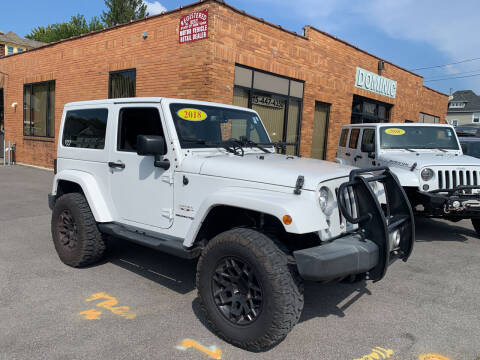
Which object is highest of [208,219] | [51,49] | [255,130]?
[51,49]

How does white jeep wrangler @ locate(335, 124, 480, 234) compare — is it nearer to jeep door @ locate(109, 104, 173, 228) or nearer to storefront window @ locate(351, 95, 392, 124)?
jeep door @ locate(109, 104, 173, 228)

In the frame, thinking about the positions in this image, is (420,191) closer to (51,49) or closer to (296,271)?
(296,271)

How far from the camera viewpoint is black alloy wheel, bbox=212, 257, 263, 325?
282 centimetres

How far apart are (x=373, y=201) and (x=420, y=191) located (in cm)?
317

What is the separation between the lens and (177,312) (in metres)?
3.41

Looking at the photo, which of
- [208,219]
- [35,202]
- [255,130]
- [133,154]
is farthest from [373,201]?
[35,202]

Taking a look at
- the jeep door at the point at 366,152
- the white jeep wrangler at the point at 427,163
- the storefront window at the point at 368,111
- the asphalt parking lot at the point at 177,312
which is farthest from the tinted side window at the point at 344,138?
the storefront window at the point at 368,111

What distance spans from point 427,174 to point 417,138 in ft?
5.51

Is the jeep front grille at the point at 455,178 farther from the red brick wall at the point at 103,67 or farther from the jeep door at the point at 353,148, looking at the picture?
the red brick wall at the point at 103,67

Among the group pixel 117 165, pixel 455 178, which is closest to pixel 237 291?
pixel 117 165

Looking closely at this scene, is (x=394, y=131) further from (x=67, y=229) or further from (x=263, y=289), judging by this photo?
(x=67, y=229)

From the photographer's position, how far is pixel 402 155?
21.9ft

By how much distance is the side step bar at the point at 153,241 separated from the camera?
3.29 metres

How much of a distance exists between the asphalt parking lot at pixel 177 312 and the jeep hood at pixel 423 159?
4.63ft
